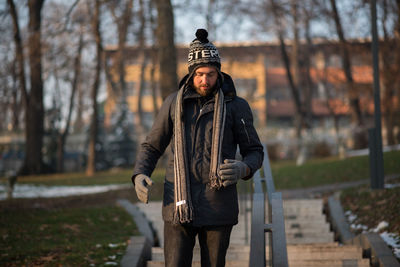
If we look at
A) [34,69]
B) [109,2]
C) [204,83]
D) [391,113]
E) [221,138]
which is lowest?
[221,138]

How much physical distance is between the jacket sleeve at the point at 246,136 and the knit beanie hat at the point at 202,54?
0.95 ft

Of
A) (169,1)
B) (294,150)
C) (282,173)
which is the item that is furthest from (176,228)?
(294,150)

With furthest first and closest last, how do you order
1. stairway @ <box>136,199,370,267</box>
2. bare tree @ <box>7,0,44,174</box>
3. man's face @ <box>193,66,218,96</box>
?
bare tree @ <box>7,0,44,174</box>, stairway @ <box>136,199,370,267</box>, man's face @ <box>193,66,218,96</box>

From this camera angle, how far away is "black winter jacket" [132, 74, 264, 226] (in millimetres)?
3465

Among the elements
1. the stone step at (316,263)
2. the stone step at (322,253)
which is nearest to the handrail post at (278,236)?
the stone step at (316,263)

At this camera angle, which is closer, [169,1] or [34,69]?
[169,1]

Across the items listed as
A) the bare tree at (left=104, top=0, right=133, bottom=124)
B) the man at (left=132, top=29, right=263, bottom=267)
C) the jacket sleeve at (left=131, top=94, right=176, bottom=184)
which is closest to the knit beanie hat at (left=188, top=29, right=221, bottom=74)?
the man at (left=132, top=29, right=263, bottom=267)

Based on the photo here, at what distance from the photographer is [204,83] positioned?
3.56 meters

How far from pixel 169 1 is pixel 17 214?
795 centimetres

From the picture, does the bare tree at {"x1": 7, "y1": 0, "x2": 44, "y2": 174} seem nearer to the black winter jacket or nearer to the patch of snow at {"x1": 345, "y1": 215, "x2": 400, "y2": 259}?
the patch of snow at {"x1": 345, "y1": 215, "x2": 400, "y2": 259}

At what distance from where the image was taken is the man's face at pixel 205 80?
357cm

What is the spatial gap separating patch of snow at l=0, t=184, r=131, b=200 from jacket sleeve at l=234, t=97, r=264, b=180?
34.8ft

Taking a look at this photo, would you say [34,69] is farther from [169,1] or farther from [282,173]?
[282,173]

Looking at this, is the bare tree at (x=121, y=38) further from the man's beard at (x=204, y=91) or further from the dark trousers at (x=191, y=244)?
the dark trousers at (x=191, y=244)
